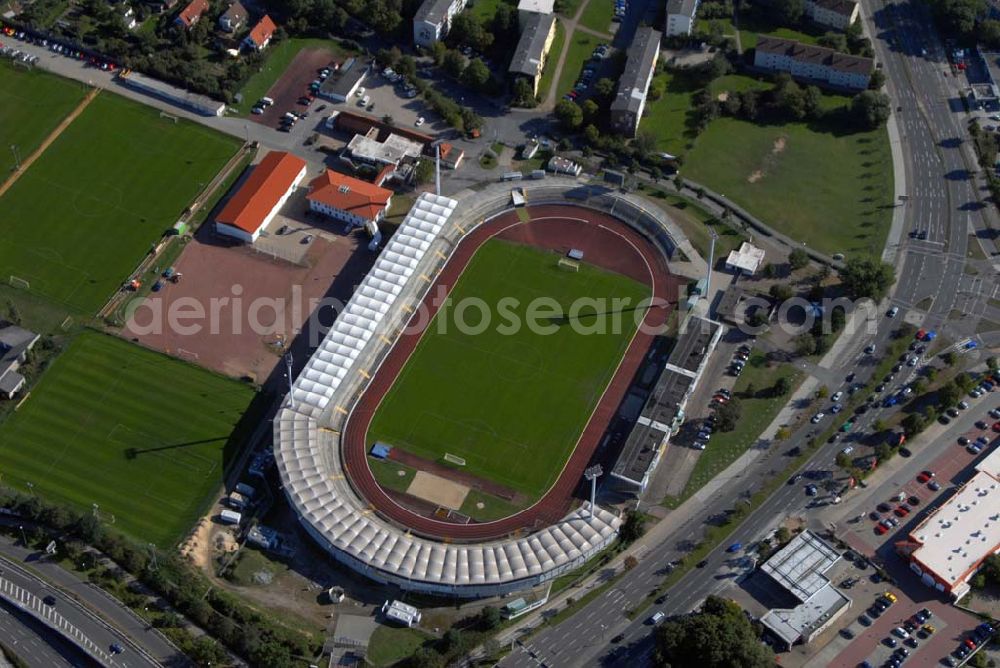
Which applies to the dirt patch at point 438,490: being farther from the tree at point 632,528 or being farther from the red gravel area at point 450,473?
the tree at point 632,528

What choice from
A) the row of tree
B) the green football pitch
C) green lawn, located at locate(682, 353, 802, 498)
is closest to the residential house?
the row of tree

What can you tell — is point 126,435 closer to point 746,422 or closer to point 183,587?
point 183,587

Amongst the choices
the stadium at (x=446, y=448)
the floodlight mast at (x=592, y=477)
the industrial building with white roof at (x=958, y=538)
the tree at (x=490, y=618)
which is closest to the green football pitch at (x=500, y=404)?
the stadium at (x=446, y=448)

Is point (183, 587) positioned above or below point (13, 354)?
below

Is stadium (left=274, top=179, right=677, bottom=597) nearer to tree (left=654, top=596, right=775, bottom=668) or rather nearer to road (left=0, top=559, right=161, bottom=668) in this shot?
tree (left=654, top=596, right=775, bottom=668)

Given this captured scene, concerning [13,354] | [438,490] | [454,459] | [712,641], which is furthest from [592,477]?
[13,354]

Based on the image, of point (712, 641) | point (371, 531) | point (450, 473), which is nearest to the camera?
point (712, 641)

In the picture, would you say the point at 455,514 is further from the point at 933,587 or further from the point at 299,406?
the point at 933,587
